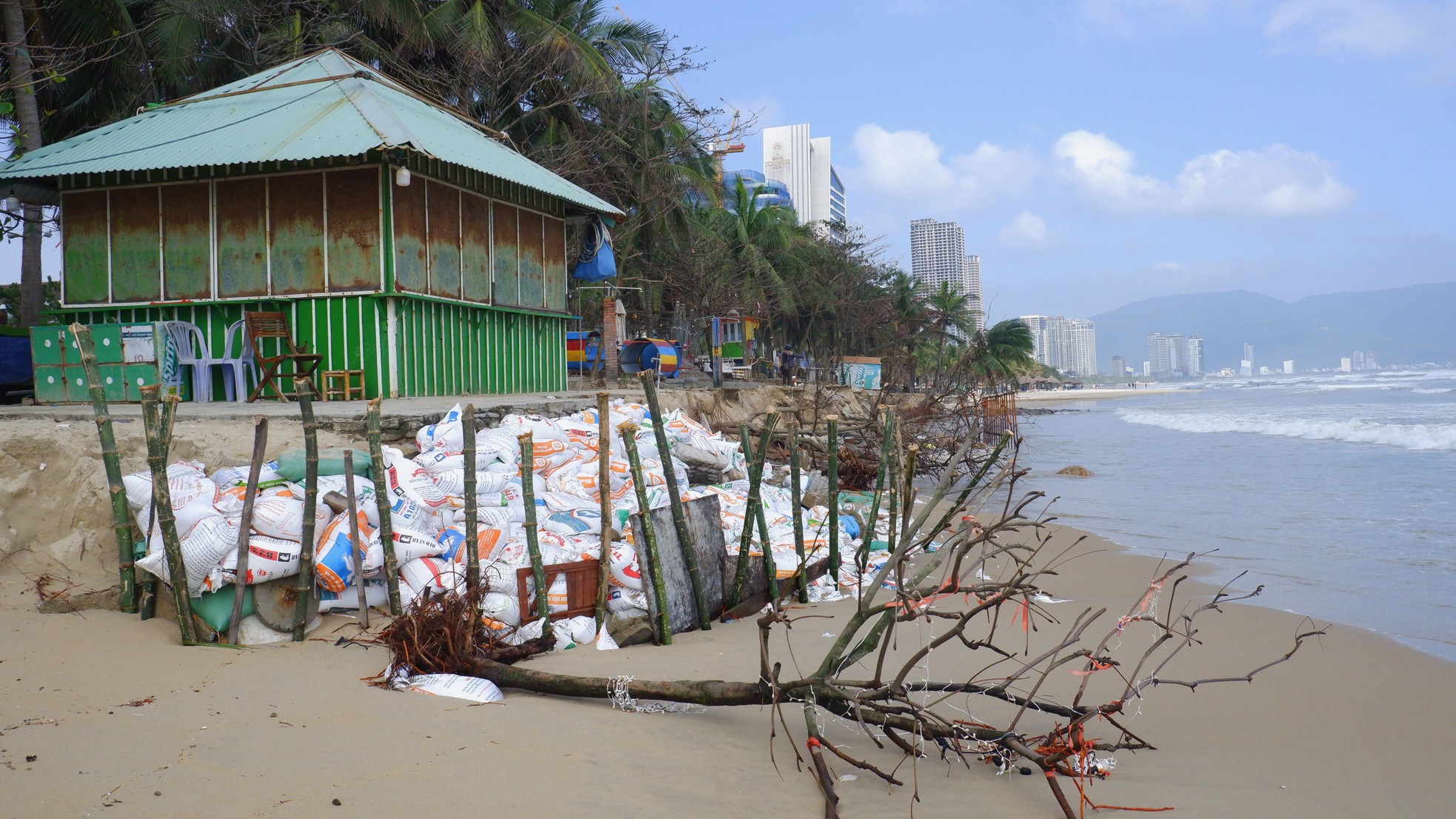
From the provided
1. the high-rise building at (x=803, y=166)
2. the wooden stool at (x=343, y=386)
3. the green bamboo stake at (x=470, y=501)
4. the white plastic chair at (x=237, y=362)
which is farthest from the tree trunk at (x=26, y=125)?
the high-rise building at (x=803, y=166)

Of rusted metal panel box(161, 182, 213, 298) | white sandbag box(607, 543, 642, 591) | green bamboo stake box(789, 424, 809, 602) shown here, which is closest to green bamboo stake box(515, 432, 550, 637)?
white sandbag box(607, 543, 642, 591)

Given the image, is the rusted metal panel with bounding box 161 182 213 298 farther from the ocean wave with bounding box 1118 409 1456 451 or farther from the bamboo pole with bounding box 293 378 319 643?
the ocean wave with bounding box 1118 409 1456 451

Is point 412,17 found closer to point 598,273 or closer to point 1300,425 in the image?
point 598,273

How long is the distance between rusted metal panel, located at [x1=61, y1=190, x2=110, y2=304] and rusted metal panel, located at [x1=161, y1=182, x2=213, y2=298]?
0.80m

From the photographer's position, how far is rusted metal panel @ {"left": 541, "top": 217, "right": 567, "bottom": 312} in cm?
1320

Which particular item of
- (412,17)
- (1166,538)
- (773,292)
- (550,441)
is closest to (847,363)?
(773,292)

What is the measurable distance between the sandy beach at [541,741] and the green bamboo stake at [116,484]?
0.50ft

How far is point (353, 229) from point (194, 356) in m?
2.19

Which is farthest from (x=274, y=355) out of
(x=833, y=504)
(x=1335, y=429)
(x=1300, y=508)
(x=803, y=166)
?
(x=803, y=166)

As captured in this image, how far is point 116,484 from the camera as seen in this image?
4953 mm

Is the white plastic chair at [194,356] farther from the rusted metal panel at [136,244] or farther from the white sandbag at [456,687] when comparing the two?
the white sandbag at [456,687]

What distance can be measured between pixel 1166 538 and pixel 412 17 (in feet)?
49.6

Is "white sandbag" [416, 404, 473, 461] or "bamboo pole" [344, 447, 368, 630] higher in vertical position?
"white sandbag" [416, 404, 473, 461]

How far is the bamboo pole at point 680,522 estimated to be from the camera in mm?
5531
